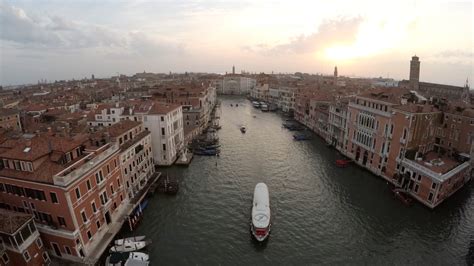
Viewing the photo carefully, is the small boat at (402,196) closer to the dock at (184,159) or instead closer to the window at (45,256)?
the dock at (184,159)

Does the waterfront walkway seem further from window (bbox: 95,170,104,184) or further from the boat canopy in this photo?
the boat canopy

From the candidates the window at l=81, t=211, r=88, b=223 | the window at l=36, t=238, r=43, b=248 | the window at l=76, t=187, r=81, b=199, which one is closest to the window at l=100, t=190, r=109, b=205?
the window at l=81, t=211, r=88, b=223

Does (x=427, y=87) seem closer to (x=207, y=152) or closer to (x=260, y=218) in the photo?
(x=207, y=152)

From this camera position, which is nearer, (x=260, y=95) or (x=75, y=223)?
(x=75, y=223)

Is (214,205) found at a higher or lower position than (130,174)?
lower

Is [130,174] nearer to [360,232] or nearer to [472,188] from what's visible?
[360,232]

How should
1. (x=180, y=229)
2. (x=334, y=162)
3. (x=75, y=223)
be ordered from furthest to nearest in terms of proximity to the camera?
1. (x=334, y=162)
2. (x=180, y=229)
3. (x=75, y=223)

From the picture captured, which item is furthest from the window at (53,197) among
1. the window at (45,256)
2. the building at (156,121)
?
the building at (156,121)

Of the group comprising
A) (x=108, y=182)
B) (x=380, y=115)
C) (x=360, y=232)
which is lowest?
(x=360, y=232)

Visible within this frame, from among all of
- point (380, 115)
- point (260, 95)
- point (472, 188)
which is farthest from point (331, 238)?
point (260, 95)
